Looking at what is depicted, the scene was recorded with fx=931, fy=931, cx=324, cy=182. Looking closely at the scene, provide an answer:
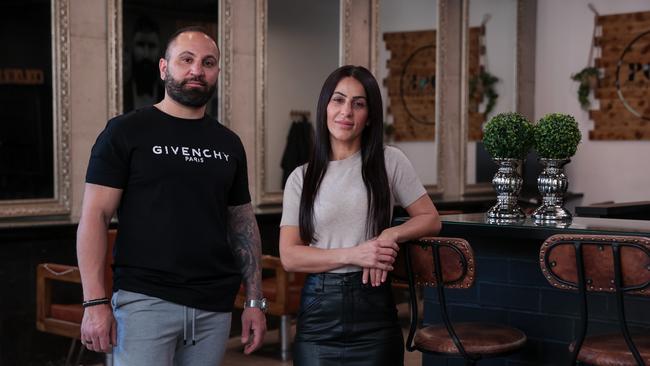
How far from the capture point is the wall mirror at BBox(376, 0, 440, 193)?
7.75m

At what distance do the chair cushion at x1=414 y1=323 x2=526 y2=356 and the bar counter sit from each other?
16.2 inches

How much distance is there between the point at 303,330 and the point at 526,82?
22.5 feet

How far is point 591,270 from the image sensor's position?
9.59 ft

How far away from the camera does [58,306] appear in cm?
508

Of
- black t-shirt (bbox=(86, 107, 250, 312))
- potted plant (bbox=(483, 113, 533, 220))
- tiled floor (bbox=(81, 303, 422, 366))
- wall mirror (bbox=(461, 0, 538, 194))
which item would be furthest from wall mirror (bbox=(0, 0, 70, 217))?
wall mirror (bbox=(461, 0, 538, 194))

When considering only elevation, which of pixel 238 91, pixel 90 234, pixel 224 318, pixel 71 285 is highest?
pixel 238 91

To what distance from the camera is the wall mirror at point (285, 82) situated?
6.60 m

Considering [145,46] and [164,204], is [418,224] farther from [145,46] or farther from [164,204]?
[145,46]

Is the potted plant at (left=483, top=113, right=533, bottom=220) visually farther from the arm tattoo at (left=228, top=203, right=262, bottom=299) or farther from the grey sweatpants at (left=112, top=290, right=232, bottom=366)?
the grey sweatpants at (left=112, top=290, right=232, bottom=366)

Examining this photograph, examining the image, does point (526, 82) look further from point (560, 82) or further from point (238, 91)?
point (238, 91)

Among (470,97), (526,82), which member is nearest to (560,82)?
(526,82)

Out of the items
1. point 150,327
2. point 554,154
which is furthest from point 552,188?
point 150,327

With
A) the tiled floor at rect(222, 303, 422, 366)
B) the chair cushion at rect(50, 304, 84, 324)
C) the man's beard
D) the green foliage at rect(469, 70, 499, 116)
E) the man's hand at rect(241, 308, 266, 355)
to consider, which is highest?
the green foliage at rect(469, 70, 499, 116)

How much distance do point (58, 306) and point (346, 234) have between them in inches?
110
